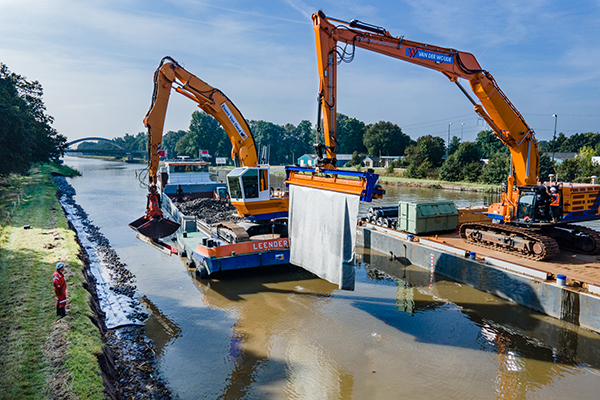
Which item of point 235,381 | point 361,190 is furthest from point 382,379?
point 361,190

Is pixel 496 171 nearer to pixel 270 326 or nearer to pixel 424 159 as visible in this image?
pixel 424 159

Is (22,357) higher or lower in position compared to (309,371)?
higher

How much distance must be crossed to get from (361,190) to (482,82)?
24.9 feet

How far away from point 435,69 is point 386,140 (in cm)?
7445

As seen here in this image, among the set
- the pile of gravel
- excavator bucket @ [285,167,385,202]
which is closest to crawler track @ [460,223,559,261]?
excavator bucket @ [285,167,385,202]

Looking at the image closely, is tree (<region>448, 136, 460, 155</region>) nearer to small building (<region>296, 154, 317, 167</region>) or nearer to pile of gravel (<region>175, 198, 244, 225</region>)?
small building (<region>296, 154, 317, 167</region>)

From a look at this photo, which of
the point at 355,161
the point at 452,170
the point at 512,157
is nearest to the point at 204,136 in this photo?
the point at 355,161

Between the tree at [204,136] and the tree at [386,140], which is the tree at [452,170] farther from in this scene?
the tree at [204,136]

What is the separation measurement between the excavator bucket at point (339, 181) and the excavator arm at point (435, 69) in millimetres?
806

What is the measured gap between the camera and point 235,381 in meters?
7.62

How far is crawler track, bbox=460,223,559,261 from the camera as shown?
11688mm

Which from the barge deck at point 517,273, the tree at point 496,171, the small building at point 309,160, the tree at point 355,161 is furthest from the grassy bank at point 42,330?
the tree at point 355,161

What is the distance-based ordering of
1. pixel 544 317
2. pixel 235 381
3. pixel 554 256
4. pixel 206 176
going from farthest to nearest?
pixel 206 176 < pixel 554 256 < pixel 544 317 < pixel 235 381

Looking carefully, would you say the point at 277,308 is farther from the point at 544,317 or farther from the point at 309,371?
the point at 544,317
